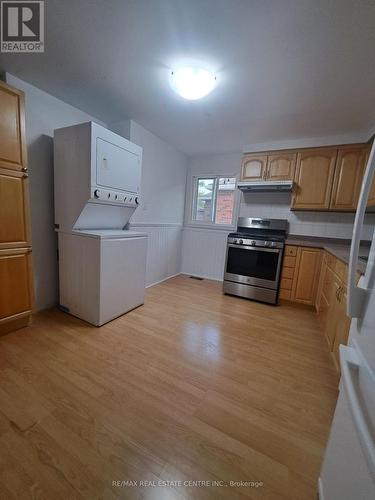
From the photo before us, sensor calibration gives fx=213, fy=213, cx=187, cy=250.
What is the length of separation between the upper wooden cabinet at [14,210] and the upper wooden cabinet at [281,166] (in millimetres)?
2995

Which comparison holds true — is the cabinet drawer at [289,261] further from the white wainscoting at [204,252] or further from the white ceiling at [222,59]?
the white ceiling at [222,59]

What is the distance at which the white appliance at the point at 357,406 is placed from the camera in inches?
20.9

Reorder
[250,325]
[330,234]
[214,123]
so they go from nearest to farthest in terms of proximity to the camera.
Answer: [250,325] < [214,123] < [330,234]

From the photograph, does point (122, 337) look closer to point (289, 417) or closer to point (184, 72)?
point (289, 417)

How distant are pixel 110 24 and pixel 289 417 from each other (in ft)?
8.79

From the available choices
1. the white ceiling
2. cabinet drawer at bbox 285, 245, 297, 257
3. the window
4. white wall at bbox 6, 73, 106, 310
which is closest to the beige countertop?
cabinet drawer at bbox 285, 245, 297, 257

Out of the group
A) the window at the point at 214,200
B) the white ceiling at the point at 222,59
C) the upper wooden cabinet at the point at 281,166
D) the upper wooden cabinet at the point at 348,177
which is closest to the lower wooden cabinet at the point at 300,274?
the upper wooden cabinet at the point at 348,177

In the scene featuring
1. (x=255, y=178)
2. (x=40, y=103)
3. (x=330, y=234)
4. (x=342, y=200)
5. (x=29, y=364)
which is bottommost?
(x=29, y=364)

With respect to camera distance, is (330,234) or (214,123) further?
(330,234)

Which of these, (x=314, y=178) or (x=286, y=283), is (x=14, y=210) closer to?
(x=286, y=283)

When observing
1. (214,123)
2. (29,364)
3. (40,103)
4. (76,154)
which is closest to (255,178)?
(214,123)

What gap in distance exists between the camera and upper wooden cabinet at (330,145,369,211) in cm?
269

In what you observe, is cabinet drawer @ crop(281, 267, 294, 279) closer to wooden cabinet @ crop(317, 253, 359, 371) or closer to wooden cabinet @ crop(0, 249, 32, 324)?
wooden cabinet @ crop(317, 253, 359, 371)

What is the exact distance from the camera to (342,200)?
111 inches
